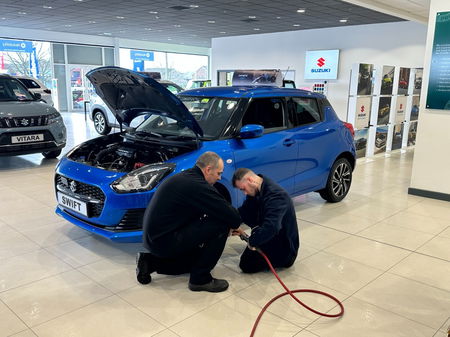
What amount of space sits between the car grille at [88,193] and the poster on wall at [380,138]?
7170mm

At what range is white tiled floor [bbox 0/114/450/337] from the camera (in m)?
2.63

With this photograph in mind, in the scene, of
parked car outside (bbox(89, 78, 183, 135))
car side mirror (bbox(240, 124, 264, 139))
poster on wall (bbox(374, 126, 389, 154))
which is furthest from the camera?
parked car outside (bbox(89, 78, 183, 135))

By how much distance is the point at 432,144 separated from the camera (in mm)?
5707

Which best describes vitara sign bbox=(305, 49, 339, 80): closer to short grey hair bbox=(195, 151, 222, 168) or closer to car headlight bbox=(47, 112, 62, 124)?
car headlight bbox=(47, 112, 62, 124)

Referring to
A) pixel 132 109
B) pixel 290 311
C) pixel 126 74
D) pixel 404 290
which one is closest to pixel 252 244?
pixel 290 311

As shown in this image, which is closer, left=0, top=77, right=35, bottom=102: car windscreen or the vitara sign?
left=0, top=77, right=35, bottom=102: car windscreen

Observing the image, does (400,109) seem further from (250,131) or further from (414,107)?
(250,131)

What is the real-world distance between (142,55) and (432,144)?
63.5 feet

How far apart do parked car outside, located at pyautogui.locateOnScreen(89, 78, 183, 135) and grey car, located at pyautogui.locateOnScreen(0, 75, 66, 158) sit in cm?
365

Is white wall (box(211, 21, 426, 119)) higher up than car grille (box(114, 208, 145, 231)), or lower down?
higher up

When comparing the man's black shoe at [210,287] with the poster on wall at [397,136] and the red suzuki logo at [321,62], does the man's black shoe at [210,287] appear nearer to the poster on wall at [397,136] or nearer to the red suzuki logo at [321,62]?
the poster on wall at [397,136]

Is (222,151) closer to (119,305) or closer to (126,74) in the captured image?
(126,74)

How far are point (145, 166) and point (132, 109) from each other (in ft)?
3.73

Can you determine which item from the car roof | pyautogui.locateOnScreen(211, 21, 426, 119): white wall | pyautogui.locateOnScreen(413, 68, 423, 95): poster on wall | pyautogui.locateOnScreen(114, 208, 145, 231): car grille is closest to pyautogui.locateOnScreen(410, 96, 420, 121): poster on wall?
pyautogui.locateOnScreen(413, 68, 423, 95): poster on wall
